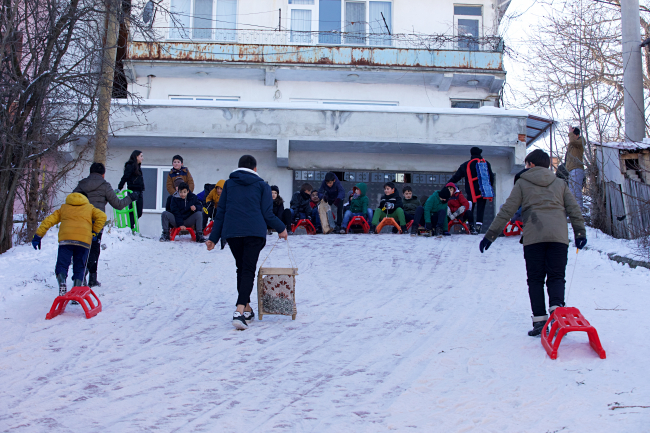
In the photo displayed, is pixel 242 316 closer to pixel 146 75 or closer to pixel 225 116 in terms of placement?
pixel 225 116

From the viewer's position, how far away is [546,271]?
5.43m

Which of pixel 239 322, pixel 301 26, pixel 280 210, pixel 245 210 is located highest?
pixel 301 26

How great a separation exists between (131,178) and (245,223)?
21.8 ft

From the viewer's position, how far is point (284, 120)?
653 inches

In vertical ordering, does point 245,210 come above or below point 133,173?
below

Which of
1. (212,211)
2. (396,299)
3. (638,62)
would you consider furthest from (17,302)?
(638,62)

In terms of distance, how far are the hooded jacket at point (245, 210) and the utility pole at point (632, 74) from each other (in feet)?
26.4

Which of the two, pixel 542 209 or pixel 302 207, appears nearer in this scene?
pixel 542 209

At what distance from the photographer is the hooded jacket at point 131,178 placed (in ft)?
38.7

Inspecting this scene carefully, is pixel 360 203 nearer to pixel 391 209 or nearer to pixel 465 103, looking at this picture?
pixel 391 209

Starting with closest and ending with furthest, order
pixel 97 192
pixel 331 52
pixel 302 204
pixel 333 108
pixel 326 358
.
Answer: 1. pixel 326 358
2. pixel 97 192
3. pixel 302 204
4. pixel 333 108
5. pixel 331 52

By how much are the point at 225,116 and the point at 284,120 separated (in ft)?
5.22

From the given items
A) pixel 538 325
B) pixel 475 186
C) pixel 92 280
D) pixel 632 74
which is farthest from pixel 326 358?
pixel 632 74

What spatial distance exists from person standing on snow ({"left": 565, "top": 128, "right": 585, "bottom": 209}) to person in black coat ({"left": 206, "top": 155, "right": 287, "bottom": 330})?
25.0ft
